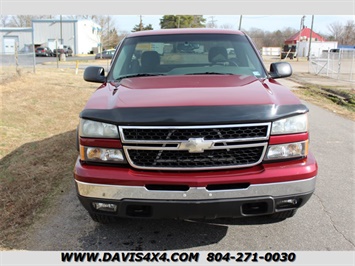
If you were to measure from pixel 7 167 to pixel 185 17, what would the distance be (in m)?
64.1

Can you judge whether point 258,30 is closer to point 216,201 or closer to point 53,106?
point 53,106

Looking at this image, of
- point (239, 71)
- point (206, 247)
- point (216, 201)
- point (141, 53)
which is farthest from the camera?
point (141, 53)

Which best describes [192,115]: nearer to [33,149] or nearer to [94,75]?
[94,75]

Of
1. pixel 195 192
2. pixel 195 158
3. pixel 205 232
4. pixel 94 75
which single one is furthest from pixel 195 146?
pixel 94 75

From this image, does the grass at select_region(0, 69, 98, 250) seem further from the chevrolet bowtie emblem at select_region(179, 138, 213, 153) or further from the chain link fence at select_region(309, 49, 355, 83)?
the chain link fence at select_region(309, 49, 355, 83)

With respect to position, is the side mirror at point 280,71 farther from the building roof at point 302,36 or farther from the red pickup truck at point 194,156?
the building roof at point 302,36

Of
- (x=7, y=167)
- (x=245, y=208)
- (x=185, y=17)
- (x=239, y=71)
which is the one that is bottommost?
(x=7, y=167)

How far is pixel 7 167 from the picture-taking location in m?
5.39

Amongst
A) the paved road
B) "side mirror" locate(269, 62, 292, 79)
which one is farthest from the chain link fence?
the paved road

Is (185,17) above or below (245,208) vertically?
above

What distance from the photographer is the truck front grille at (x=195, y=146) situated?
2.64 m

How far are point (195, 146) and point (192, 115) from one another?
24cm

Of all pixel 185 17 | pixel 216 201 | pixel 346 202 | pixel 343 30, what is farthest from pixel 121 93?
pixel 343 30

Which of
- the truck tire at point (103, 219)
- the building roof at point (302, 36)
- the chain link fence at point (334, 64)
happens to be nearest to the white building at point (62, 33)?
the building roof at point (302, 36)
